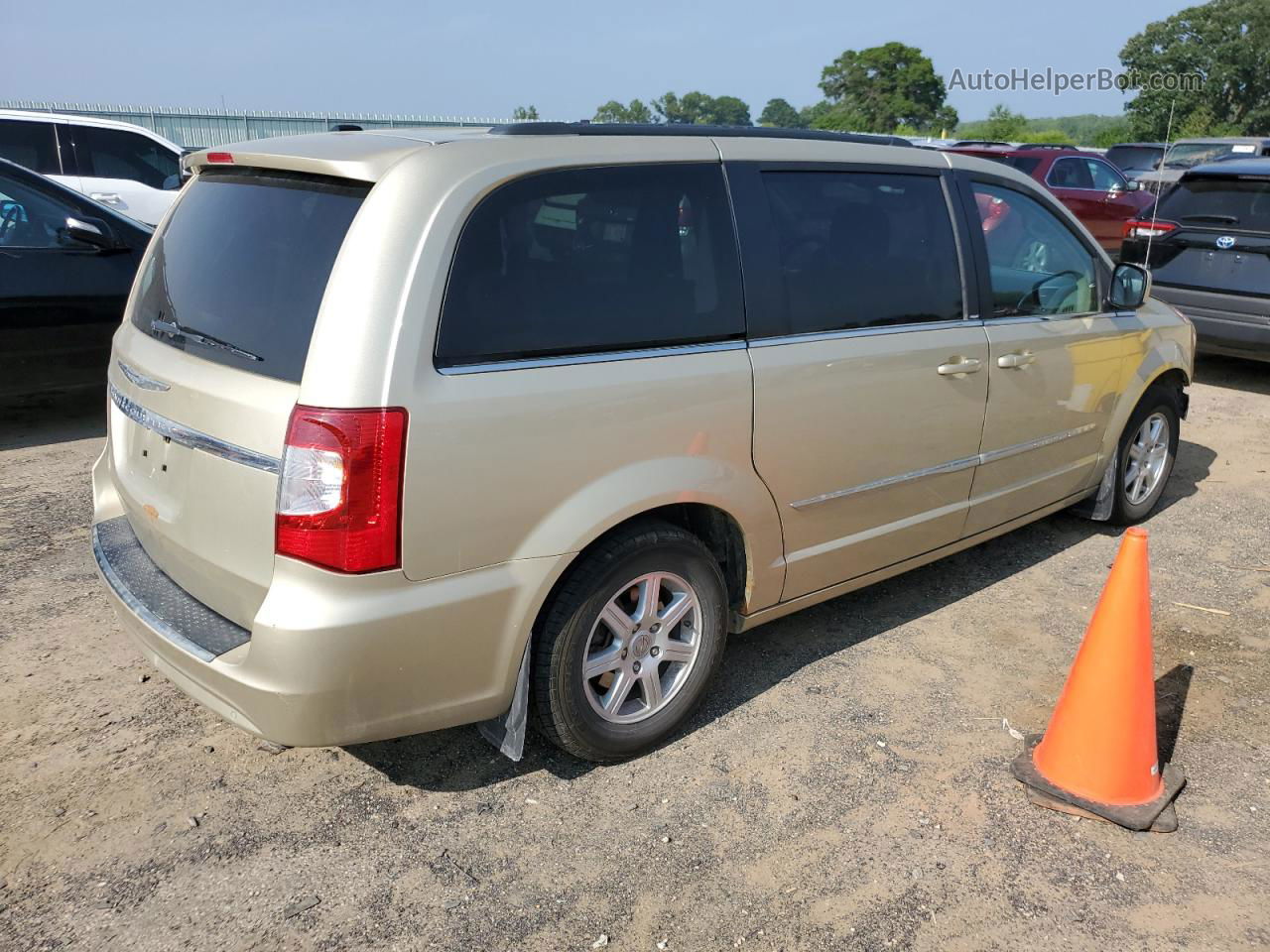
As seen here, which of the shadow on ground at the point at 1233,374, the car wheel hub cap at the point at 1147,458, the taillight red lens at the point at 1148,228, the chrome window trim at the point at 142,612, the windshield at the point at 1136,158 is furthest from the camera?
the windshield at the point at 1136,158

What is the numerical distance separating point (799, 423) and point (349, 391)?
4.85 feet

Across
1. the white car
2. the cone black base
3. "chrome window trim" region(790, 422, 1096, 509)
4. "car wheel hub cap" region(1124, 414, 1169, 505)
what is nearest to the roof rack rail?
"chrome window trim" region(790, 422, 1096, 509)

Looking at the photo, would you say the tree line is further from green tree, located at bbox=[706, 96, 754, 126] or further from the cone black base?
the cone black base

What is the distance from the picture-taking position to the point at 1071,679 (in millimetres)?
3051

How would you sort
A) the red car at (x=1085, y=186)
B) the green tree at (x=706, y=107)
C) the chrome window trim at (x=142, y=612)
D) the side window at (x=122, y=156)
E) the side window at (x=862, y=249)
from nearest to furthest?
the chrome window trim at (x=142, y=612) → the side window at (x=862, y=249) → the side window at (x=122, y=156) → the red car at (x=1085, y=186) → the green tree at (x=706, y=107)

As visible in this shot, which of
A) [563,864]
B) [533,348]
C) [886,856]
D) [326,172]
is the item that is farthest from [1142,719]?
[326,172]

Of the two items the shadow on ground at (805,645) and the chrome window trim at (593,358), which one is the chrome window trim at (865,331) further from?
the shadow on ground at (805,645)

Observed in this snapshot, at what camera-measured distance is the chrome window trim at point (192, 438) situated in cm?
243

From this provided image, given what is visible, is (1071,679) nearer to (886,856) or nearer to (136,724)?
(886,856)

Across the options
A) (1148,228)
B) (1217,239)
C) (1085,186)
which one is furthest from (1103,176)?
(1217,239)

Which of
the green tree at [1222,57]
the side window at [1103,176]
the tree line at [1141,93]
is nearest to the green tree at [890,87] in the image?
the tree line at [1141,93]

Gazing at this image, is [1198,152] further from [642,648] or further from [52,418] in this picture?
[642,648]

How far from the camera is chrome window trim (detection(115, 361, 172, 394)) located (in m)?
2.79

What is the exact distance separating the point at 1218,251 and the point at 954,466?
5.13 meters
